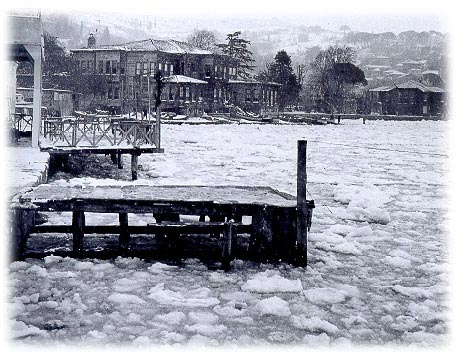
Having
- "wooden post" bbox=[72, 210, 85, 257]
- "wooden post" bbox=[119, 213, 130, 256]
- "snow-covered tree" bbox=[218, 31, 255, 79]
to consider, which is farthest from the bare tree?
"wooden post" bbox=[72, 210, 85, 257]

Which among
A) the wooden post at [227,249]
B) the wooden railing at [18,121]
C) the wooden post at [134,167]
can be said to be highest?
the wooden railing at [18,121]

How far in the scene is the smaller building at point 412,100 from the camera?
9825 centimetres

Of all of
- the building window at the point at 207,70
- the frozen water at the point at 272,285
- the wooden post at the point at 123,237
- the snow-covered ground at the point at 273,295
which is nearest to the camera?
the snow-covered ground at the point at 273,295

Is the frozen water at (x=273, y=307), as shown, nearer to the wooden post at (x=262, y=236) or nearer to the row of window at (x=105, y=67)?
the wooden post at (x=262, y=236)

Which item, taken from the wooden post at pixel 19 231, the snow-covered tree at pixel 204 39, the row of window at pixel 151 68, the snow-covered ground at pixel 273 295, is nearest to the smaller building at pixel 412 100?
the snow-covered tree at pixel 204 39

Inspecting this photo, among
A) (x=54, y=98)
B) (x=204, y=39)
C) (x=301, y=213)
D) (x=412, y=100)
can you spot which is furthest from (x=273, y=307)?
(x=412, y=100)

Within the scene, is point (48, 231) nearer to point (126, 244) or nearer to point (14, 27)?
point (126, 244)

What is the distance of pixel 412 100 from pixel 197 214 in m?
94.9

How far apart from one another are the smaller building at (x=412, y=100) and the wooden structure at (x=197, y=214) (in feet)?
306

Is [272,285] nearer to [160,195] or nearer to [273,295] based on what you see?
[273,295]

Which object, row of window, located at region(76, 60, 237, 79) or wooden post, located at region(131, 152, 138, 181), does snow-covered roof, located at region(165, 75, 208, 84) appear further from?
wooden post, located at region(131, 152, 138, 181)

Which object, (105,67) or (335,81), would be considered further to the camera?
(335,81)

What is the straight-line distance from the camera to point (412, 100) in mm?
98688

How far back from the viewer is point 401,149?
3444cm
